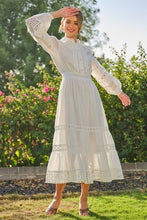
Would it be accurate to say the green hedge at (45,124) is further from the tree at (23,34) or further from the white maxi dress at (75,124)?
the tree at (23,34)

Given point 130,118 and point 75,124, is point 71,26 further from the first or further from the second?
point 130,118

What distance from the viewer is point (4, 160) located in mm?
6703

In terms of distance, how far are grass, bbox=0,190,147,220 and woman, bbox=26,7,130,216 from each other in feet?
0.51

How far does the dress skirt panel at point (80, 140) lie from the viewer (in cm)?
343

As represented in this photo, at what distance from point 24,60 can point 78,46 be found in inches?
609

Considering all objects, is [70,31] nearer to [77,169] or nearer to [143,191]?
[77,169]

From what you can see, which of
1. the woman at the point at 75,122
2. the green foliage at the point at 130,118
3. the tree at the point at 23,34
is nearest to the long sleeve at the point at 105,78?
the woman at the point at 75,122

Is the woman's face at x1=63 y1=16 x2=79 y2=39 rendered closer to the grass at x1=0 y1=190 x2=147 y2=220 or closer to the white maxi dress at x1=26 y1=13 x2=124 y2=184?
the white maxi dress at x1=26 y1=13 x2=124 y2=184

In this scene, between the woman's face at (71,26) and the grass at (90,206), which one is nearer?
the grass at (90,206)

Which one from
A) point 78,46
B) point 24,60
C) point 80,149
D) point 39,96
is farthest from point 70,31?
point 24,60

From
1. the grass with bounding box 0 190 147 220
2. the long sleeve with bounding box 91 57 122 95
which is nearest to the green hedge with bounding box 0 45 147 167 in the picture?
the grass with bounding box 0 190 147 220

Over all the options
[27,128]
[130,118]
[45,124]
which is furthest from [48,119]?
[130,118]

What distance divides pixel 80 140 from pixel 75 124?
5.5 inches

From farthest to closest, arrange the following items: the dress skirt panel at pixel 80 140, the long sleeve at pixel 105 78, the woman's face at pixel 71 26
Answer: the long sleeve at pixel 105 78 → the woman's face at pixel 71 26 → the dress skirt panel at pixel 80 140
